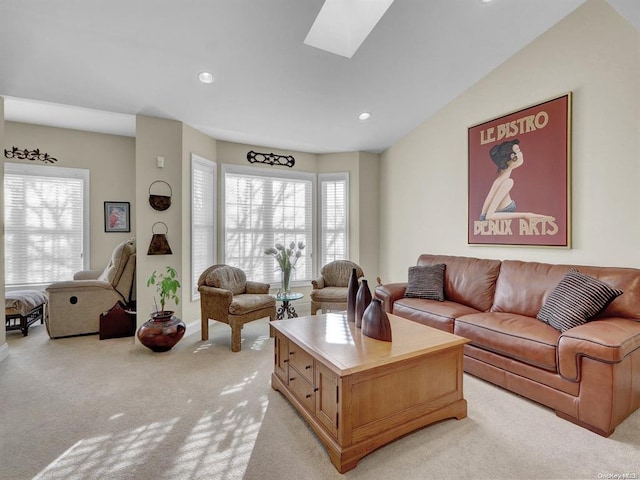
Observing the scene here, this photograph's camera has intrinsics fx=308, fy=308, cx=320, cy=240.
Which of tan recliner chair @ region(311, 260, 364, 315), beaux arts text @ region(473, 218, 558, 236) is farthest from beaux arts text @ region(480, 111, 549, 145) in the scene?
tan recliner chair @ region(311, 260, 364, 315)

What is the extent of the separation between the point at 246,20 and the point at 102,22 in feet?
3.55

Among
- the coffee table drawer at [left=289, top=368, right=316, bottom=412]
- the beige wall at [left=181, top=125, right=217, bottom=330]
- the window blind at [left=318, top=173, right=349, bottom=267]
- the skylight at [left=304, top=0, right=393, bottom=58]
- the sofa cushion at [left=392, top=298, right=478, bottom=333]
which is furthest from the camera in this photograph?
the window blind at [left=318, top=173, right=349, bottom=267]

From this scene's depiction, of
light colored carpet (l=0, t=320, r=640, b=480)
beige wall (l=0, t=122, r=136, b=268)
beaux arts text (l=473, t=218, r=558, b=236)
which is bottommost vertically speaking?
light colored carpet (l=0, t=320, r=640, b=480)

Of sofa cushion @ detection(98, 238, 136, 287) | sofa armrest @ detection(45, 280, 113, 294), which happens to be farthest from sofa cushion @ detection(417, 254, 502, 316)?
sofa armrest @ detection(45, 280, 113, 294)

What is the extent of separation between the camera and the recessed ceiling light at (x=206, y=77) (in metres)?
2.96

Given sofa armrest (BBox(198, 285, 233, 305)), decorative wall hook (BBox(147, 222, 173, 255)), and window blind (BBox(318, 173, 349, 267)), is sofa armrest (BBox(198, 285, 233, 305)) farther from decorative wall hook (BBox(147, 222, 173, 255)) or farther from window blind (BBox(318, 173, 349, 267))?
window blind (BBox(318, 173, 349, 267))

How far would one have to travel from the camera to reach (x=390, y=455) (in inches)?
67.3

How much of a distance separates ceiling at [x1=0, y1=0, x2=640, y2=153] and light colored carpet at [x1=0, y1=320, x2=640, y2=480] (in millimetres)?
2673

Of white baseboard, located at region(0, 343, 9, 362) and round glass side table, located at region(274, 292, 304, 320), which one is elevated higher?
round glass side table, located at region(274, 292, 304, 320)

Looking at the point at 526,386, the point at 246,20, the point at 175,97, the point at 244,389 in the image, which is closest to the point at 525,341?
the point at 526,386

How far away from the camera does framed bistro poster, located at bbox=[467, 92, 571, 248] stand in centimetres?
285

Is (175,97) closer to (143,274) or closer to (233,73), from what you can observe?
(233,73)

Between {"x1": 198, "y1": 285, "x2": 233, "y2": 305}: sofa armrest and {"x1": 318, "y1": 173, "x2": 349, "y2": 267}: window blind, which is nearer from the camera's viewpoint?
{"x1": 198, "y1": 285, "x2": 233, "y2": 305}: sofa armrest

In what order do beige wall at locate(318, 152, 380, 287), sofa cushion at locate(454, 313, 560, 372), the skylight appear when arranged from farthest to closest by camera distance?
1. beige wall at locate(318, 152, 380, 287)
2. the skylight
3. sofa cushion at locate(454, 313, 560, 372)
